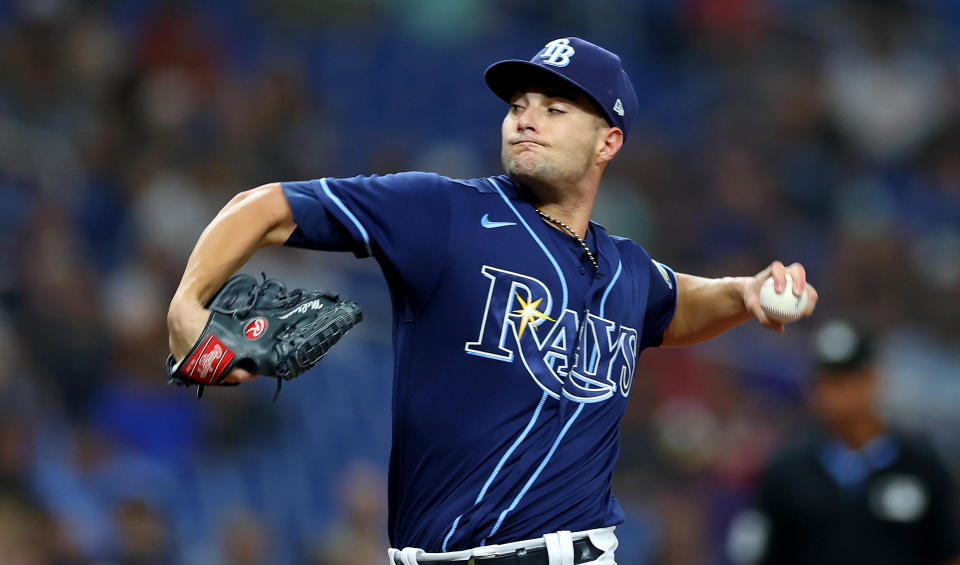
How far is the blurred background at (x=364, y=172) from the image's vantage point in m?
7.08

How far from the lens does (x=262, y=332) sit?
2982mm

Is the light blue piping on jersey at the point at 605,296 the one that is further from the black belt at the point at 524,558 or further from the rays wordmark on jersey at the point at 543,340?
the black belt at the point at 524,558

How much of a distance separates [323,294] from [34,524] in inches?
144

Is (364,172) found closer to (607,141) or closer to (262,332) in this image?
(607,141)

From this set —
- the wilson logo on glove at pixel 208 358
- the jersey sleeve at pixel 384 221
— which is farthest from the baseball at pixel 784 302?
the wilson logo on glove at pixel 208 358

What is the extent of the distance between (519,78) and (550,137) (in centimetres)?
24

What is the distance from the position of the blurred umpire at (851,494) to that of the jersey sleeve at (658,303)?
4.09 feet

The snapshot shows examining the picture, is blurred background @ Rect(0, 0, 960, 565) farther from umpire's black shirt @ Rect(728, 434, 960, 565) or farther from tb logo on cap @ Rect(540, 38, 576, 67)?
tb logo on cap @ Rect(540, 38, 576, 67)

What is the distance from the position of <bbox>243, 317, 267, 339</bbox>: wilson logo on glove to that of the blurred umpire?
Answer: 111 inches

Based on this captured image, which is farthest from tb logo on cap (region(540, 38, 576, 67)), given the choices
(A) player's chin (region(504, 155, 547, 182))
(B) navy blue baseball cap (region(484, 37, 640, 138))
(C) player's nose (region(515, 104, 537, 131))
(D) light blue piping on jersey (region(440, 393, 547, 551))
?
(D) light blue piping on jersey (region(440, 393, 547, 551))

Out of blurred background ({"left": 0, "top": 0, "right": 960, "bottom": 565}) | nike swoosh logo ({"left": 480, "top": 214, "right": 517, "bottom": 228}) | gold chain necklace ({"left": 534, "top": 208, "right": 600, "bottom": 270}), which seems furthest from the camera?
blurred background ({"left": 0, "top": 0, "right": 960, "bottom": 565})

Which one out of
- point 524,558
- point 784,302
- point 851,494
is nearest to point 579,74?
point 784,302

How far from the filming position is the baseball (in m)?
3.60

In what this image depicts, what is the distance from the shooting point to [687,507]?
725 cm
